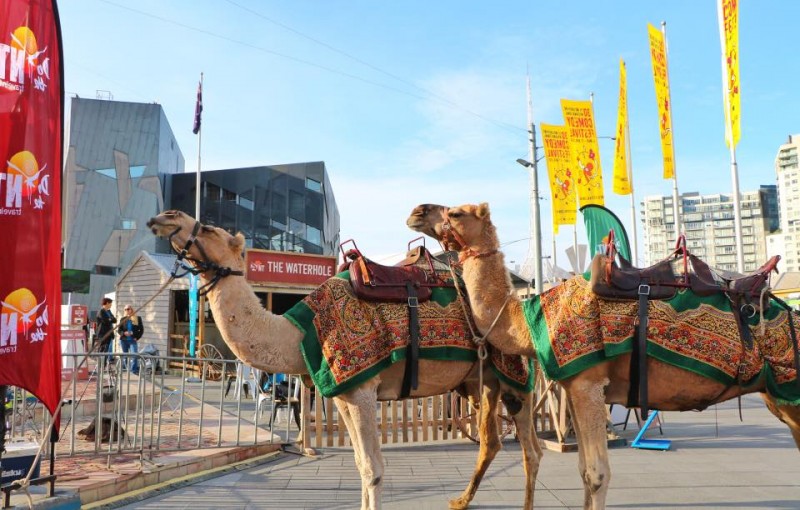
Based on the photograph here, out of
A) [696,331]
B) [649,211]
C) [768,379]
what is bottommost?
[768,379]

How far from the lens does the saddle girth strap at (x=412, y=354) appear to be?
4.59 metres

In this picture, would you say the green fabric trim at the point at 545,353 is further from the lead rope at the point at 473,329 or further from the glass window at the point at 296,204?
the glass window at the point at 296,204

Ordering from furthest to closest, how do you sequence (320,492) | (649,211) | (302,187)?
1. (649,211)
2. (302,187)
3. (320,492)

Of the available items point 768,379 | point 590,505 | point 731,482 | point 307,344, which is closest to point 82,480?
point 307,344

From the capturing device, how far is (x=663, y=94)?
18438mm

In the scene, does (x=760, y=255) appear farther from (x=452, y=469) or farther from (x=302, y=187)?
(x=452, y=469)

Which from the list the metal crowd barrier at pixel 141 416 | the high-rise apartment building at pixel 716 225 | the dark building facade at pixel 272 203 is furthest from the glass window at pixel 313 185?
the high-rise apartment building at pixel 716 225

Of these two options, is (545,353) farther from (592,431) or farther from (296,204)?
(296,204)

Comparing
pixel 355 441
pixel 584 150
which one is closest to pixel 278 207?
pixel 584 150

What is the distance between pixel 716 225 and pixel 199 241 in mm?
152255

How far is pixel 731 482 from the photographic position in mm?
6227

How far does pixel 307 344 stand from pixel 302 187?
132ft

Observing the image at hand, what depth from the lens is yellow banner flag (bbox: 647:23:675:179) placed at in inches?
700

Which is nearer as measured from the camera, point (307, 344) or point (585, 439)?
point (585, 439)
